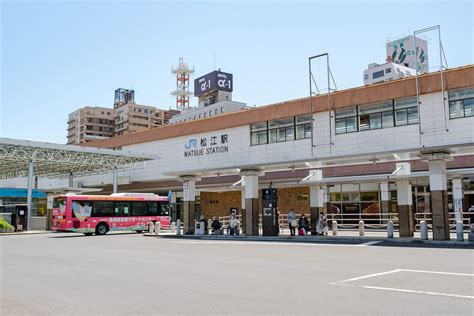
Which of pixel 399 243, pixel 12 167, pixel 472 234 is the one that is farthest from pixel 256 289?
pixel 12 167

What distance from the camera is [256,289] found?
30.8ft

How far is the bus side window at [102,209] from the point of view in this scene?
33.0m

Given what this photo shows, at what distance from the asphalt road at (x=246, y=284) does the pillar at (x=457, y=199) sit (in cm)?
568

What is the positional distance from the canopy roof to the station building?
4.00m

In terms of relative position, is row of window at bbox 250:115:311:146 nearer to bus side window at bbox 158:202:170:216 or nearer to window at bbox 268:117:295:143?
window at bbox 268:117:295:143

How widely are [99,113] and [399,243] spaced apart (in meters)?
128

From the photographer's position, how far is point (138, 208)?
35.6m

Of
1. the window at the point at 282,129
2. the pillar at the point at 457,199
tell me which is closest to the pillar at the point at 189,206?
the window at the point at 282,129

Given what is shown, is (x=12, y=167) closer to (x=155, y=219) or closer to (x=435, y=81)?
(x=155, y=219)

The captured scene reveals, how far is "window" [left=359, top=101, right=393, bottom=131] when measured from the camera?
32.0 m

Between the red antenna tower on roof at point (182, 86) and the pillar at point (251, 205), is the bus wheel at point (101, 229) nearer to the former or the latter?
the pillar at point (251, 205)

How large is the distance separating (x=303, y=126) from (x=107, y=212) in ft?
50.4

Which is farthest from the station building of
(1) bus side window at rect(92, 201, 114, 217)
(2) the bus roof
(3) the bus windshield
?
(3) the bus windshield

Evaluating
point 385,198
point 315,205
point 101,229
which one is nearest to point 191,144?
point 101,229
